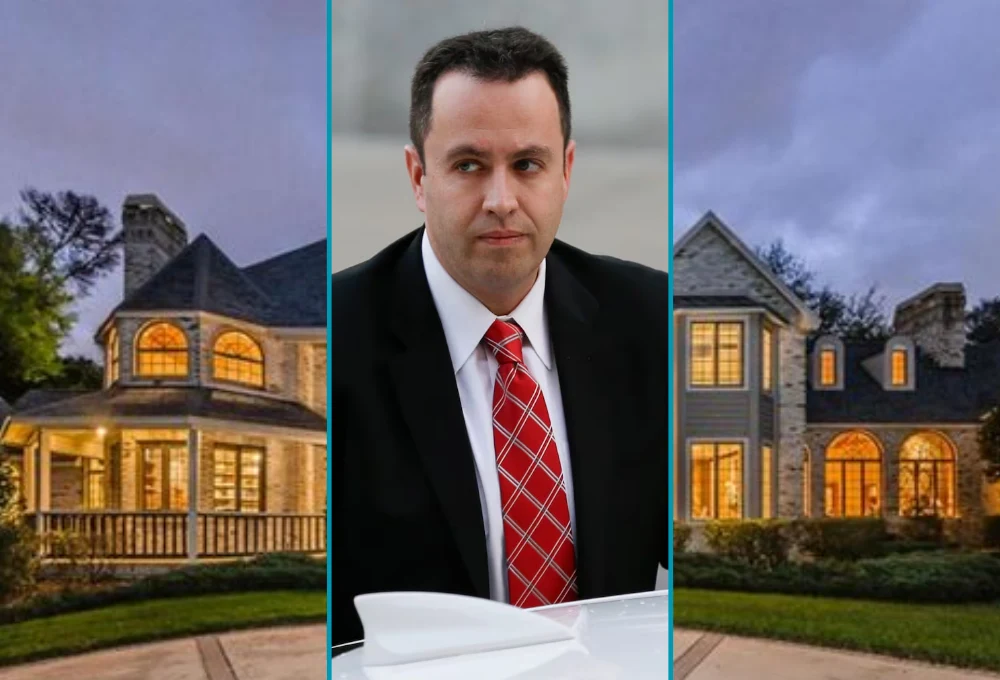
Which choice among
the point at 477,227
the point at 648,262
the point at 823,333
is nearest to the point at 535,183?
the point at 477,227

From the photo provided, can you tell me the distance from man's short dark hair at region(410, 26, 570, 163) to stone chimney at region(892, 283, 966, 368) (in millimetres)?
2323

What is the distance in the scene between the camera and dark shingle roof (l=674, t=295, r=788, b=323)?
230 inches

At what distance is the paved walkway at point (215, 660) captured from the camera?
561 centimetres

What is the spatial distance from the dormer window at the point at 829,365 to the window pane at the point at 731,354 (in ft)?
1.45

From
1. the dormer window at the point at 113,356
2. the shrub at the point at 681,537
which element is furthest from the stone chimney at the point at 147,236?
the shrub at the point at 681,537

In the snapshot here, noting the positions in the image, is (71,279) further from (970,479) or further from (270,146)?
(970,479)

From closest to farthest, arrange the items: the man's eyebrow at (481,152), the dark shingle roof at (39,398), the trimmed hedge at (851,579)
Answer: the man's eyebrow at (481,152) < the dark shingle roof at (39,398) < the trimmed hedge at (851,579)

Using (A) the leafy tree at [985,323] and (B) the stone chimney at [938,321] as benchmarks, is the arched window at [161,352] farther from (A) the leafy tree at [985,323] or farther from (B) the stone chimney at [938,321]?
(A) the leafy tree at [985,323]

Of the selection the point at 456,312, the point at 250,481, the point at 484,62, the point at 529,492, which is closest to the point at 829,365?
the point at 529,492

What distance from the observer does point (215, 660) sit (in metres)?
5.70

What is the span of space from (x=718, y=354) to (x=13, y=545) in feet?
13.5

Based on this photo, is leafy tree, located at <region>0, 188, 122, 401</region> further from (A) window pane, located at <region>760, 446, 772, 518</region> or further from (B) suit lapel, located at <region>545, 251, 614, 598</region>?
(A) window pane, located at <region>760, 446, 772, 518</region>

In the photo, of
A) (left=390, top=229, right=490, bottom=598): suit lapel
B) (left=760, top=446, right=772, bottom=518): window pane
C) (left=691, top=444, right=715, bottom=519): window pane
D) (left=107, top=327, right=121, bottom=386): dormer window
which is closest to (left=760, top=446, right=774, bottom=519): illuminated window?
(left=760, top=446, right=772, bottom=518): window pane

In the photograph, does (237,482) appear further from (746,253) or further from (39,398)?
(746,253)
